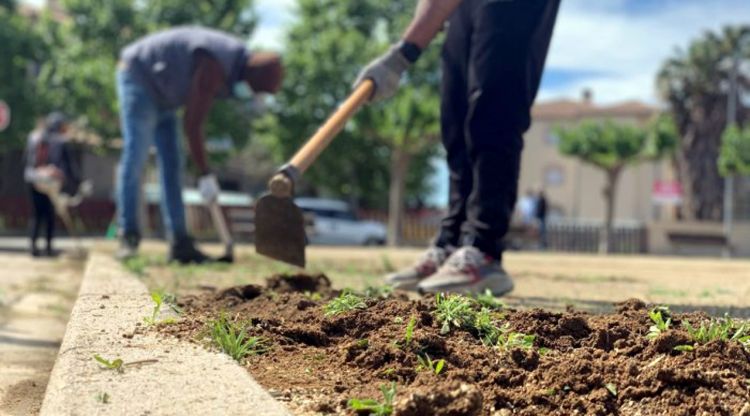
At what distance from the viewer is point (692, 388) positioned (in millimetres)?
1857

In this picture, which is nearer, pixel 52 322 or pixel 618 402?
pixel 618 402

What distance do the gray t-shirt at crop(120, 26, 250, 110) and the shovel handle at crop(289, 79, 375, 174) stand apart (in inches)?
86.5

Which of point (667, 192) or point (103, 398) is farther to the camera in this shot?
point (667, 192)

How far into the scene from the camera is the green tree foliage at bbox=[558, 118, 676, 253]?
28.8 metres

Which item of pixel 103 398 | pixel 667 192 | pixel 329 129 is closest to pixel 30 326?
pixel 329 129

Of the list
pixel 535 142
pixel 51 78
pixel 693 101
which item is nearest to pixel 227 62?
pixel 51 78

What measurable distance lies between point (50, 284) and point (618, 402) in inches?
215

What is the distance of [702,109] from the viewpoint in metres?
42.2

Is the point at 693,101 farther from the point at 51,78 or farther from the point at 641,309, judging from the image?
the point at 641,309

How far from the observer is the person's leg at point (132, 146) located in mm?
6031

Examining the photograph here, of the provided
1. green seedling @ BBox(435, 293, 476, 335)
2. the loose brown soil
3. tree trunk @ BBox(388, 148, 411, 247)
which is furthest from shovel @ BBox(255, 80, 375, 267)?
tree trunk @ BBox(388, 148, 411, 247)

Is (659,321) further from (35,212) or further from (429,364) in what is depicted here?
(35,212)

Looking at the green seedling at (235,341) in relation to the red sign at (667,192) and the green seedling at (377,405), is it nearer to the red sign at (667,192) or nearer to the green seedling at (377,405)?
the green seedling at (377,405)

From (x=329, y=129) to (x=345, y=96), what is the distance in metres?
23.7
